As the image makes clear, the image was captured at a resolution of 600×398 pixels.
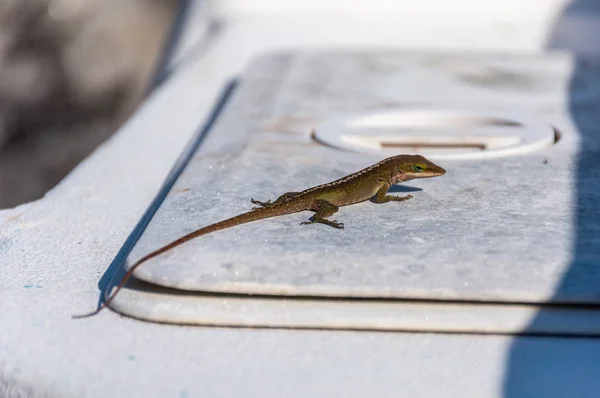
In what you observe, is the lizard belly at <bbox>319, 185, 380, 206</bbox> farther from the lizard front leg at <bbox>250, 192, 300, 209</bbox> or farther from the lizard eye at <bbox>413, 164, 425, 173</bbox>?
the lizard eye at <bbox>413, 164, 425, 173</bbox>

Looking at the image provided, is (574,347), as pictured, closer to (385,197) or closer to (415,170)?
(385,197)

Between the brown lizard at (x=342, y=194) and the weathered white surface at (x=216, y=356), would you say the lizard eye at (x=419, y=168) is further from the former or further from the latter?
the weathered white surface at (x=216, y=356)

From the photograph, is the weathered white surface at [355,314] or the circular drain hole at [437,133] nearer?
the weathered white surface at [355,314]

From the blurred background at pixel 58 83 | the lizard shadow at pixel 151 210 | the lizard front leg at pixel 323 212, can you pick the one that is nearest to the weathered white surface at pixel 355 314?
the lizard shadow at pixel 151 210

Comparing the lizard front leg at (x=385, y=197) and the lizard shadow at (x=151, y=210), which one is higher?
the lizard front leg at (x=385, y=197)

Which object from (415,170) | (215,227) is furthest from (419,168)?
(215,227)
